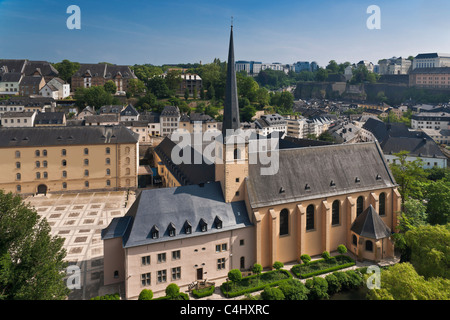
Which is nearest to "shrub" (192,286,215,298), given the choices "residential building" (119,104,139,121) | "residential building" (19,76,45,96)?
"residential building" (119,104,139,121)

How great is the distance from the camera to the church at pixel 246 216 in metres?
32.9

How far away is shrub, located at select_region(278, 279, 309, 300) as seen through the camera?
30.5 meters

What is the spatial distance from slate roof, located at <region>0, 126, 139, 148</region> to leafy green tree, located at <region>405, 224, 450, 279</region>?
51.7 metres

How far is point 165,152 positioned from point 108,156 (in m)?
11.1

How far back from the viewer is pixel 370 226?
3928 centimetres

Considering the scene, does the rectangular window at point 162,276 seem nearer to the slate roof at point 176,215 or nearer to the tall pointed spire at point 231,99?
the slate roof at point 176,215

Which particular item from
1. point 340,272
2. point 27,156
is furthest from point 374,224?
point 27,156

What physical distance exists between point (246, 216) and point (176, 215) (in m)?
7.62

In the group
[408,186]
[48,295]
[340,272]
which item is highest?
[408,186]

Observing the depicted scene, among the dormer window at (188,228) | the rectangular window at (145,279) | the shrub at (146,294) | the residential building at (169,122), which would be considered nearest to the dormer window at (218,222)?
the dormer window at (188,228)

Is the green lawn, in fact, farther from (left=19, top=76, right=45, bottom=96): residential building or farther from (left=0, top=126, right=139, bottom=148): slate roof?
(left=19, top=76, right=45, bottom=96): residential building
